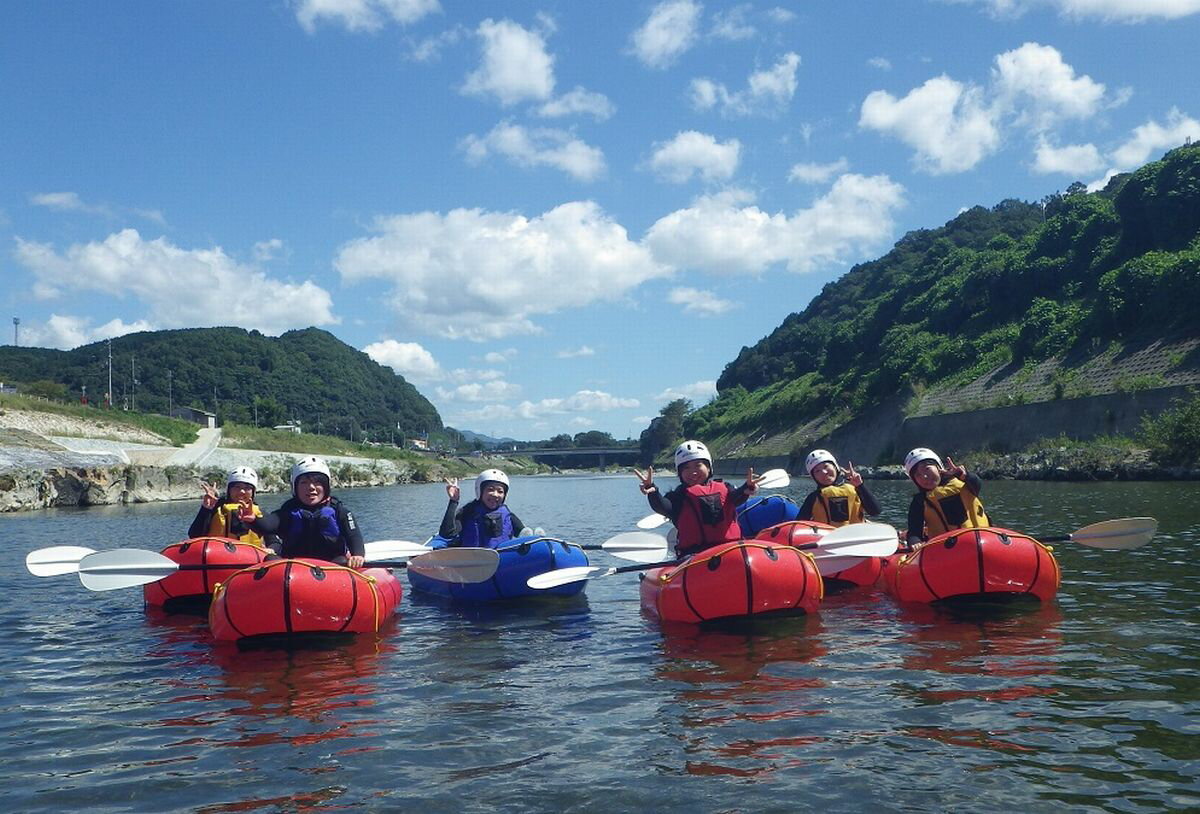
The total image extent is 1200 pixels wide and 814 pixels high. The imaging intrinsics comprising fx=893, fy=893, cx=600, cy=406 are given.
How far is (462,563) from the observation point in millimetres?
11055

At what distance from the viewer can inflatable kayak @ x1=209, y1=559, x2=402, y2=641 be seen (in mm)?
8844

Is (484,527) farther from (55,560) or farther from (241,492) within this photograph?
(55,560)

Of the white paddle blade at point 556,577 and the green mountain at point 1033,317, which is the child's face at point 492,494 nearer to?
the white paddle blade at point 556,577

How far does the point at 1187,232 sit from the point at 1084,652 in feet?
169

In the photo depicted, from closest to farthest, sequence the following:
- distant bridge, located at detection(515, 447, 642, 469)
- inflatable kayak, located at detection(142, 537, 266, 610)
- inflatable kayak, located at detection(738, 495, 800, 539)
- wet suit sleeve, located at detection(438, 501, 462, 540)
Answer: inflatable kayak, located at detection(142, 537, 266, 610)
wet suit sleeve, located at detection(438, 501, 462, 540)
inflatable kayak, located at detection(738, 495, 800, 539)
distant bridge, located at detection(515, 447, 642, 469)

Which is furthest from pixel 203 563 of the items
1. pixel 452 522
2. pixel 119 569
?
pixel 452 522

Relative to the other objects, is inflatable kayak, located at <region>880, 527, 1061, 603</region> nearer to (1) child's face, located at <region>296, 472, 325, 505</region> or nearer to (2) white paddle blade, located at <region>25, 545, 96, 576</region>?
(1) child's face, located at <region>296, 472, 325, 505</region>

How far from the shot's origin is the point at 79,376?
153 meters

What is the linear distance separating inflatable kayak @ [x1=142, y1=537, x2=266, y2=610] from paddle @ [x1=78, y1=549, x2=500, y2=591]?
56 millimetres

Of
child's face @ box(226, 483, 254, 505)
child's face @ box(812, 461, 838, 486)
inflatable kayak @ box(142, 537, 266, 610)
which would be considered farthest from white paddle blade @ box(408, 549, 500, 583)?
child's face @ box(812, 461, 838, 486)

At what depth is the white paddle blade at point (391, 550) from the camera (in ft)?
42.3

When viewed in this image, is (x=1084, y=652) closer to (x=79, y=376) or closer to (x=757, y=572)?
(x=757, y=572)

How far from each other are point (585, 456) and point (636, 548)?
148217 mm

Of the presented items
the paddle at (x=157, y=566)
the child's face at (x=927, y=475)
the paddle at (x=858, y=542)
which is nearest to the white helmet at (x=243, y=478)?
the paddle at (x=157, y=566)
